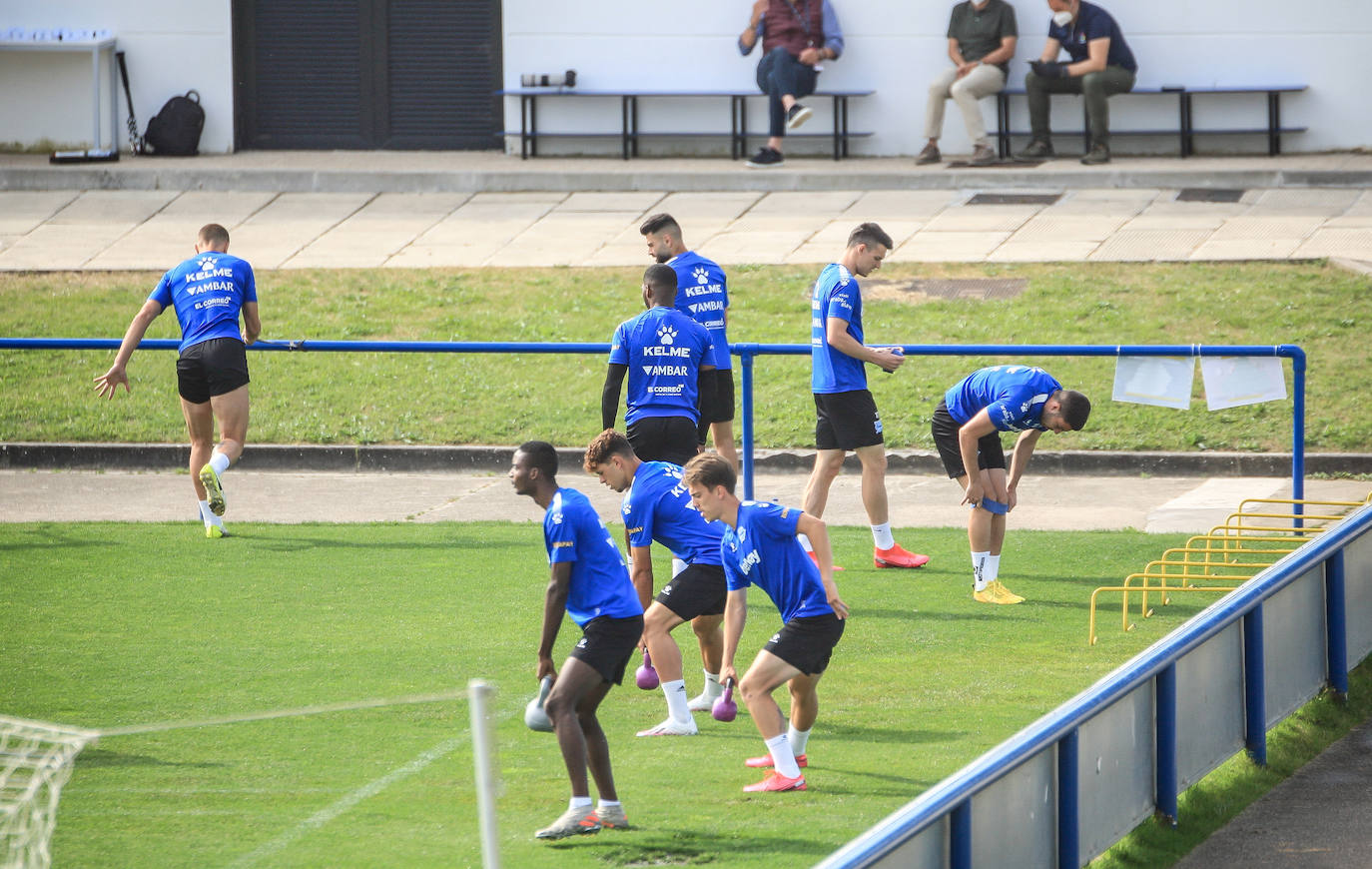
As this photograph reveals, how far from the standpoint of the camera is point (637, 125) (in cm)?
2244

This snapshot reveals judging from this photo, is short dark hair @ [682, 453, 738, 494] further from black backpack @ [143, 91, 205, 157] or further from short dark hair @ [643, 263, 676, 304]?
black backpack @ [143, 91, 205, 157]

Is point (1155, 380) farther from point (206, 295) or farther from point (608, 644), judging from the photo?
point (206, 295)

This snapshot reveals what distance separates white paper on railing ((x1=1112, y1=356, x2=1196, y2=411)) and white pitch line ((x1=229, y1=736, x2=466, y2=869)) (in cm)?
538

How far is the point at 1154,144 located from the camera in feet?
70.8

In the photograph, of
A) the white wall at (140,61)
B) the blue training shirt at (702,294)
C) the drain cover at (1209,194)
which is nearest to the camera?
the blue training shirt at (702,294)

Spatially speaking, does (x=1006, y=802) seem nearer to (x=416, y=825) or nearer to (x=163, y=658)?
(x=416, y=825)

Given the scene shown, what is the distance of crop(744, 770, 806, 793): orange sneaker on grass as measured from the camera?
6383mm

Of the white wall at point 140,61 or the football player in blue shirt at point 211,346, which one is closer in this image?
the football player in blue shirt at point 211,346

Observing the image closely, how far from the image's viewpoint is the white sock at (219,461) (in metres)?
11.1

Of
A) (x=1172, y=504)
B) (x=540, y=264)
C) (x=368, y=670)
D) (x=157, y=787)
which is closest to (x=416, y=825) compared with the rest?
(x=157, y=787)

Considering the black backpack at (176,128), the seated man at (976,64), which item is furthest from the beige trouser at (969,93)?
the black backpack at (176,128)

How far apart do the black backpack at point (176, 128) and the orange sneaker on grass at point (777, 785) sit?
18.1m

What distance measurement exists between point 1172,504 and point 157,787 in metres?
7.96

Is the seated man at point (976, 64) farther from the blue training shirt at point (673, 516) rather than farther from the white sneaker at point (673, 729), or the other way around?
the white sneaker at point (673, 729)
